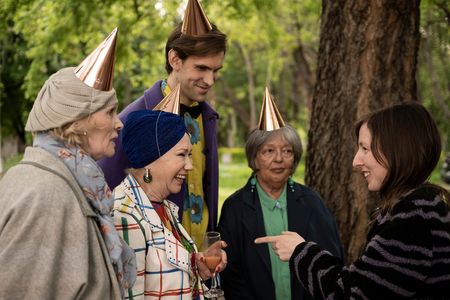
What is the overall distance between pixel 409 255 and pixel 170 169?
4.02 ft

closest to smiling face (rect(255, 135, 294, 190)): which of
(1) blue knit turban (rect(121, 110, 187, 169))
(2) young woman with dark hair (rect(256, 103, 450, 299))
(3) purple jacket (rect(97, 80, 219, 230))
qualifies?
(3) purple jacket (rect(97, 80, 219, 230))

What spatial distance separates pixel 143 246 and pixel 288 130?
149 centimetres

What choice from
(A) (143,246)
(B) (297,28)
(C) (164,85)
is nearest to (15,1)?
(C) (164,85)

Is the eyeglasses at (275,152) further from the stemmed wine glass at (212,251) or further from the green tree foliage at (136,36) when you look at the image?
the green tree foliage at (136,36)

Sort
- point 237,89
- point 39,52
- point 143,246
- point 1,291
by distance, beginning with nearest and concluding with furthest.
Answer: point 1,291
point 143,246
point 39,52
point 237,89

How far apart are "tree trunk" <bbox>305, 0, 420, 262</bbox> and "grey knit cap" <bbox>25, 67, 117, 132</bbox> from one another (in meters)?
2.90

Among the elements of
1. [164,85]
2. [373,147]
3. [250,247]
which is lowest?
[250,247]

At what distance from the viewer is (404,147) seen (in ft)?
7.75

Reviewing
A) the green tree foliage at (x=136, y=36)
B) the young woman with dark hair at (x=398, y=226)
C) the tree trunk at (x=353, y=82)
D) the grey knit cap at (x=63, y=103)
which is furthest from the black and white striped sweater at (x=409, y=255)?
the green tree foliage at (x=136, y=36)

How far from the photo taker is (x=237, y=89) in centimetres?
4366

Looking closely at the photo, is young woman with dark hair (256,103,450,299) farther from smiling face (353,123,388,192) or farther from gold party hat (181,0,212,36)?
gold party hat (181,0,212,36)

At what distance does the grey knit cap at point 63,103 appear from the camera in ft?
7.37

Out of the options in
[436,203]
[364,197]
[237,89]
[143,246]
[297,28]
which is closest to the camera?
[436,203]

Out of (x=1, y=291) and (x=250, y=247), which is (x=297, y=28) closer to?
(x=250, y=247)
